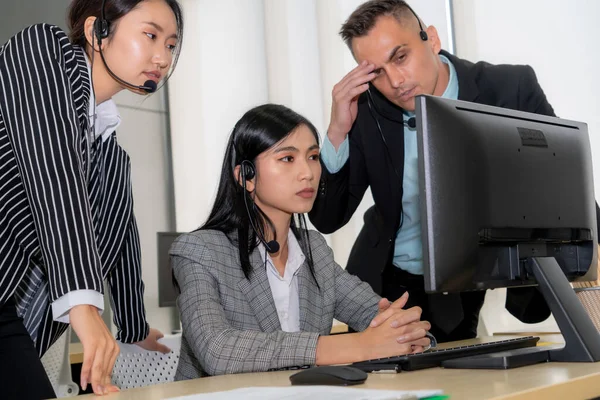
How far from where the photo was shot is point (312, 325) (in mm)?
1635

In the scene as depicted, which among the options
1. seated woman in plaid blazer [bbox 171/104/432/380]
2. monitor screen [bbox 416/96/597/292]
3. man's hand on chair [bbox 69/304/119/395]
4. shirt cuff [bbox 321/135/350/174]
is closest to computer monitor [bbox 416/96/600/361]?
monitor screen [bbox 416/96/597/292]

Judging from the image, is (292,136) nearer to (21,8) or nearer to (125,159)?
(125,159)

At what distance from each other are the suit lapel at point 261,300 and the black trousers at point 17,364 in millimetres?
493

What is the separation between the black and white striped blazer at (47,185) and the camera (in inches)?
41.1

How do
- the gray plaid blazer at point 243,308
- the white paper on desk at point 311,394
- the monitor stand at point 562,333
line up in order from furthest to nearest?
1. the gray plaid blazer at point 243,308
2. the monitor stand at point 562,333
3. the white paper on desk at point 311,394

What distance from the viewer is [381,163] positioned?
6.25 ft

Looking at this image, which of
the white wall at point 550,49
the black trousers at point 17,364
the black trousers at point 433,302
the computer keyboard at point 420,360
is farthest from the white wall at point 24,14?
the computer keyboard at point 420,360

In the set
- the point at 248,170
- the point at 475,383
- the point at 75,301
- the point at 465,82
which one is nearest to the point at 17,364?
the point at 75,301

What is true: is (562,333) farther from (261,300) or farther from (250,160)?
(250,160)

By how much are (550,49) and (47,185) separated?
275 cm

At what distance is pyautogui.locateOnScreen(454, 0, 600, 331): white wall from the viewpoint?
320cm

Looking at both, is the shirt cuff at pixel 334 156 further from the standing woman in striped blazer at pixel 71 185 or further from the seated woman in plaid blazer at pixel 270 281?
the standing woman in striped blazer at pixel 71 185

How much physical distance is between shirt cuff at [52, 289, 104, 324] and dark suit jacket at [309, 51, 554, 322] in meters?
0.99

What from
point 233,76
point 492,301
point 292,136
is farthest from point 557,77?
point 292,136
